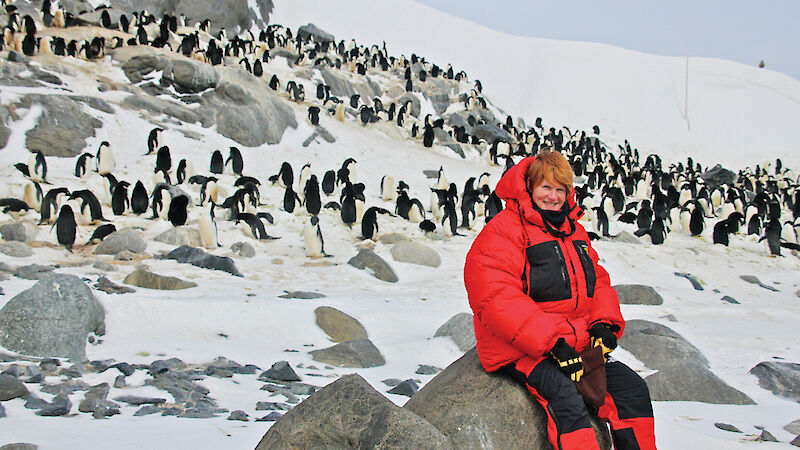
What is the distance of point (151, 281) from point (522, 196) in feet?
16.0

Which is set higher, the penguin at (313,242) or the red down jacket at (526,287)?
the red down jacket at (526,287)

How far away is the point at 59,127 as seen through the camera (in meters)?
11.7

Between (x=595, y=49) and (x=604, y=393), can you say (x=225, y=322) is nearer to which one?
(x=604, y=393)

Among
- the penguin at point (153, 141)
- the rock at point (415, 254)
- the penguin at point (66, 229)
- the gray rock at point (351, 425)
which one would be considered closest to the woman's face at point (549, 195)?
the gray rock at point (351, 425)

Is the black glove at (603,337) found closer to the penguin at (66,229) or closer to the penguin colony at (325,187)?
the penguin colony at (325,187)

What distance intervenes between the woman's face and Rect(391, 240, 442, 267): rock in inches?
252

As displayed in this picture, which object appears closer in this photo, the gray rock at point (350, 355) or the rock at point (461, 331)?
the gray rock at point (350, 355)

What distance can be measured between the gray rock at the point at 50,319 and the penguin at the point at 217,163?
28.1 feet

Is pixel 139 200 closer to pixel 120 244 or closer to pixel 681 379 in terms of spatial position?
pixel 120 244

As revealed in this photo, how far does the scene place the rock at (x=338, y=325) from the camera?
561 cm

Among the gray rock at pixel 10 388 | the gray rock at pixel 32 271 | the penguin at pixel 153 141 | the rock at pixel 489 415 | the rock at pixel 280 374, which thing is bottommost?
the gray rock at pixel 32 271

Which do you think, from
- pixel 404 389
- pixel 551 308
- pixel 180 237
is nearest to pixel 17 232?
Answer: pixel 180 237

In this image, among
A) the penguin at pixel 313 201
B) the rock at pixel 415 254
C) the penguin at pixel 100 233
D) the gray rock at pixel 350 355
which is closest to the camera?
the gray rock at pixel 350 355

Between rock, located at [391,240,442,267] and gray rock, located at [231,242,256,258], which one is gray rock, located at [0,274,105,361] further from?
rock, located at [391,240,442,267]
